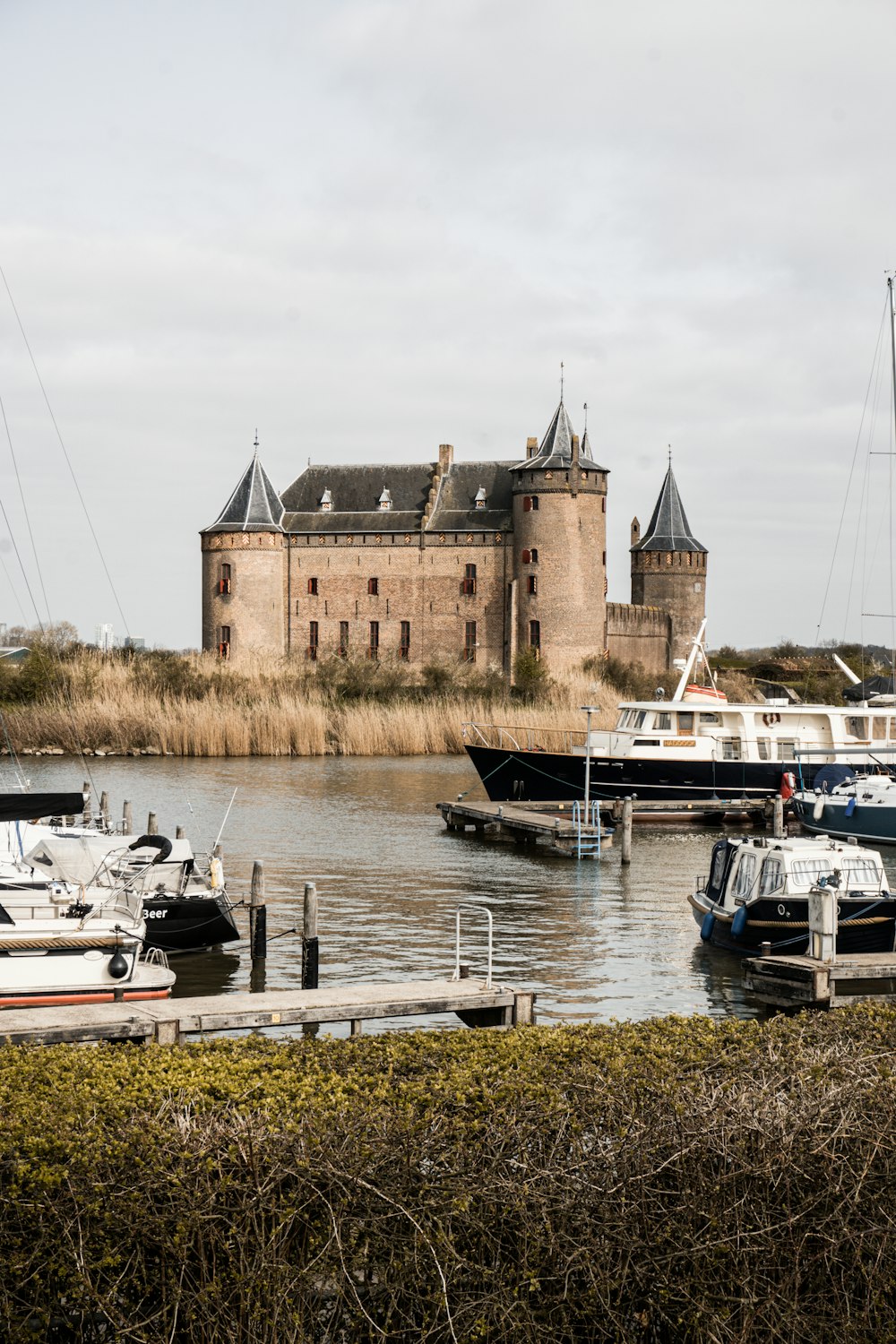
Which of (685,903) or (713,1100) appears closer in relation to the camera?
(713,1100)

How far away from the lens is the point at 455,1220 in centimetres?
561

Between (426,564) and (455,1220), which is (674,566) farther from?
(455,1220)

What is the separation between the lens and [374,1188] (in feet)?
18.1

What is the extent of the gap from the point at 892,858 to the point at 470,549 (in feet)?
172

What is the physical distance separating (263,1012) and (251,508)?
223 ft

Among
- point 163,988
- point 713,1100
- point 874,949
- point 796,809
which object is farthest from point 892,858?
point 713,1100

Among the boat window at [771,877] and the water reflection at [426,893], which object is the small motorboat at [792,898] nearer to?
the boat window at [771,877]

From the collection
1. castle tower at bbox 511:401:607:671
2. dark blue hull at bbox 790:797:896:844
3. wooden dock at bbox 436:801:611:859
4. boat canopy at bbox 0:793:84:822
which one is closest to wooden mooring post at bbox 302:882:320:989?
boat canopy at bbox 0:793:84:822

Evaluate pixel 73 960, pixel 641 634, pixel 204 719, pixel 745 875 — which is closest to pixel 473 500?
pixel 641 634

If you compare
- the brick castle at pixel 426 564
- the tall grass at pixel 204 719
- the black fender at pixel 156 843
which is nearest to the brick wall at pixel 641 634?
the brick castle at pixel 426 564

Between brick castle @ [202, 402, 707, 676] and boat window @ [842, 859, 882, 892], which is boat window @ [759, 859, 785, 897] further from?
brick castle @ [202, 402, 707, 676]

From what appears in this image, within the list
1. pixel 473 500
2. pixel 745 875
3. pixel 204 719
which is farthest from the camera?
pixel 473 500

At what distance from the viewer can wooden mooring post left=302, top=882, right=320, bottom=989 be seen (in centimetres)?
1377

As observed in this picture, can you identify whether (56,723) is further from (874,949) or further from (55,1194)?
(55,1194)
